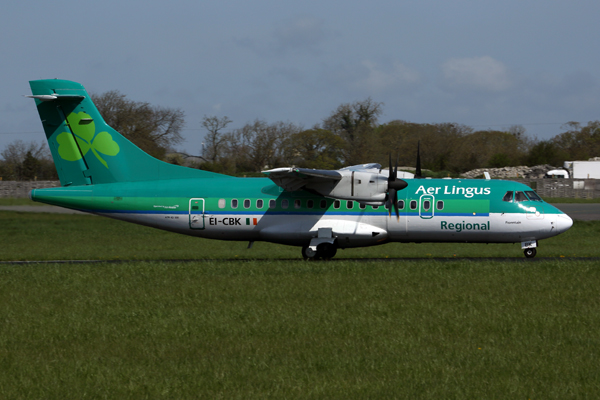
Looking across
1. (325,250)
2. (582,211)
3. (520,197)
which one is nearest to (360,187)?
(325,250)

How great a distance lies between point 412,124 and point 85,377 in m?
111

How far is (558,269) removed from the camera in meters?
19.5

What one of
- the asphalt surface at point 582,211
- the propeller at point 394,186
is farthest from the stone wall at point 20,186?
the asphalt surface at point 582,211

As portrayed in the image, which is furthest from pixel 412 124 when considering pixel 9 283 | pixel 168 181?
pixel 9 283

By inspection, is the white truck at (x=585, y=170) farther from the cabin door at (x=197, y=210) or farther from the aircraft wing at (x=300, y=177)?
the cabin door at (x=197, y=210)

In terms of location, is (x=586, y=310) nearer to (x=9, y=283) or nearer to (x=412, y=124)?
(x=9, y=283)

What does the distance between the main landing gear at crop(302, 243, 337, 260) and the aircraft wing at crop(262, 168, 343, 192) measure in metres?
2.49

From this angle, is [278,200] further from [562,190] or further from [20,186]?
[562,190]

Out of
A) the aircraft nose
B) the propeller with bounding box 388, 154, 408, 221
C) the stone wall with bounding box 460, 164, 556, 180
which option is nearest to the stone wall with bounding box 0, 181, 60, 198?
the propeller with bounding box 388, 154, 408, 221

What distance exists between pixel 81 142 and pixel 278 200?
→ 8.57 metres

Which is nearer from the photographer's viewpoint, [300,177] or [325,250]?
[300,177]

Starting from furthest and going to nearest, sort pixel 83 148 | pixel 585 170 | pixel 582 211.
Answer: pixel 585 170
pixel 582 211
pixel 83 148

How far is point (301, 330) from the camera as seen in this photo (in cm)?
1220

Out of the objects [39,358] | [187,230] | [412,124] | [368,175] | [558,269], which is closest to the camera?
[39,358]
